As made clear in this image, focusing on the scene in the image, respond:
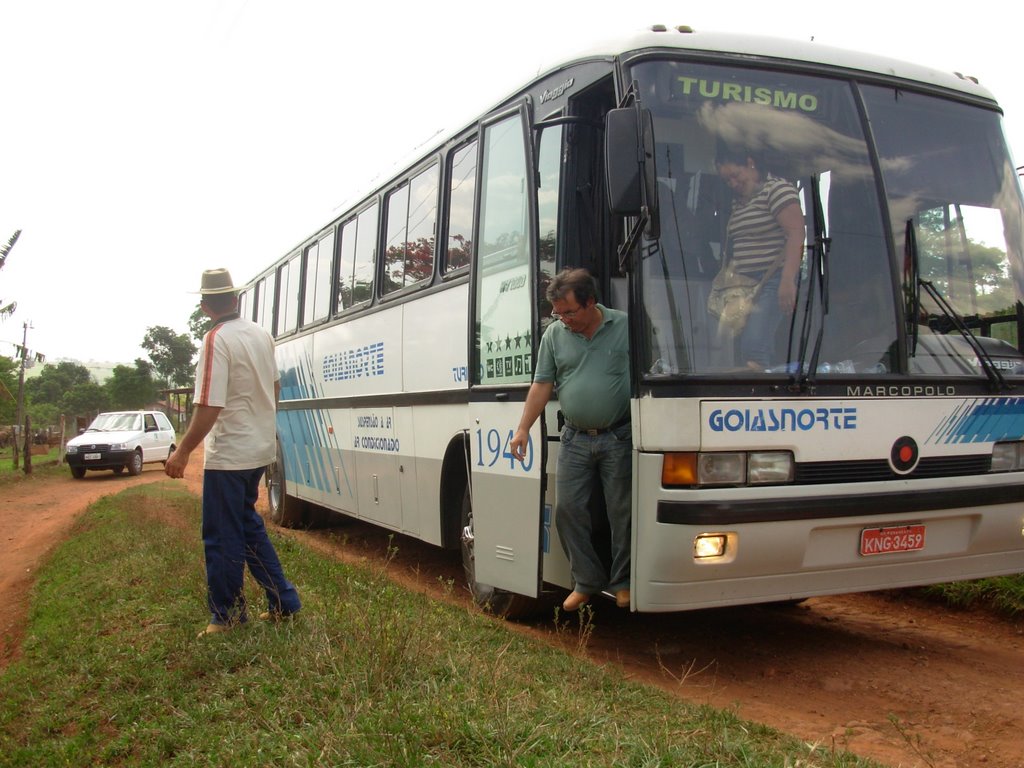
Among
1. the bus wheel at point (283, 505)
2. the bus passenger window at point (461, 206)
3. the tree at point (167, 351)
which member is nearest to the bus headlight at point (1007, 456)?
the bus passenger window at point (461, 206)

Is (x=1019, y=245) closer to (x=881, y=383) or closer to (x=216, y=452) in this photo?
(x=881, y=383)

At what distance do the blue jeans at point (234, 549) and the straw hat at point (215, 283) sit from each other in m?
1.03

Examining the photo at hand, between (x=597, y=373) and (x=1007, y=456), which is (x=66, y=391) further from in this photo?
(x=1007, y=456)

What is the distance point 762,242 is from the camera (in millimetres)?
4863

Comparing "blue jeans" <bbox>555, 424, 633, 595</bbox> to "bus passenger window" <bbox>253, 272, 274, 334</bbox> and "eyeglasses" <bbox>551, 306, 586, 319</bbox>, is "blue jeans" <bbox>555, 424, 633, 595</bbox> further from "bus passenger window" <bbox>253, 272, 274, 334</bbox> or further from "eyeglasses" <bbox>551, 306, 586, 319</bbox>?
"bus passenger window" <bbox>253, 272, 274, 334</bbox>

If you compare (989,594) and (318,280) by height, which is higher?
(318,280)

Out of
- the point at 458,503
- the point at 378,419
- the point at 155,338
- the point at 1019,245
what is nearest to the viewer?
the point at 1019,245

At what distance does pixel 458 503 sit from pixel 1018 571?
12.0 feet

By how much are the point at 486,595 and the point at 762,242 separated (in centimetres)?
304

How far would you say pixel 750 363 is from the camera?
15.4ft

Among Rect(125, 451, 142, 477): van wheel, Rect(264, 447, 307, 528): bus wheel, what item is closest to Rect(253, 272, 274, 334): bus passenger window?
Rect(264, 447, 307, 528): bus wheel

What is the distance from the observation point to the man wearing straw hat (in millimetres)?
5328

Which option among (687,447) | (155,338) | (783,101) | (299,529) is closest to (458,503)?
(687,447)

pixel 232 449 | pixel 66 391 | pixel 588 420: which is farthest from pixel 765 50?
pixel 66 391
